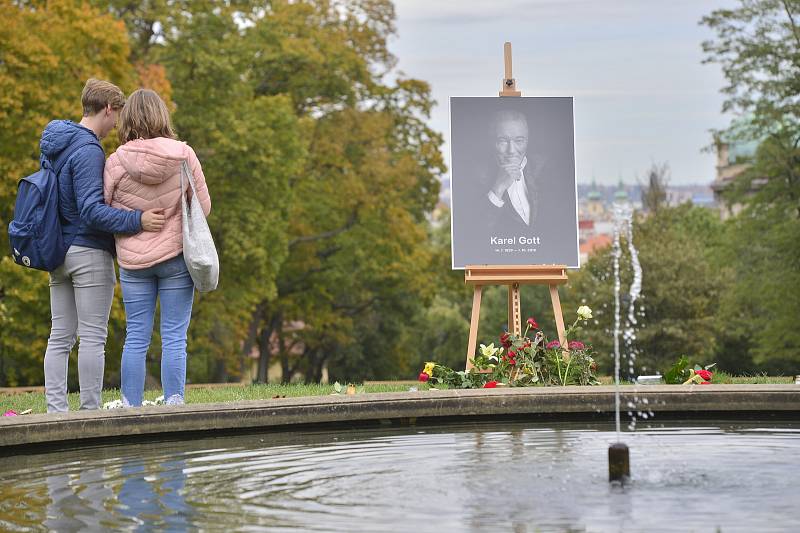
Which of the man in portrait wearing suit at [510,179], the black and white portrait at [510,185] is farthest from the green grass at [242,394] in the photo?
the man in portrait wearing suit at [510,179]

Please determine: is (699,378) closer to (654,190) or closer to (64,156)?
(64,156)

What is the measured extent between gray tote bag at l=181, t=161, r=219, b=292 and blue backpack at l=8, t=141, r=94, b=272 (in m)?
0.73

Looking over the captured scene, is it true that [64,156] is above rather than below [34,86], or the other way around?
below

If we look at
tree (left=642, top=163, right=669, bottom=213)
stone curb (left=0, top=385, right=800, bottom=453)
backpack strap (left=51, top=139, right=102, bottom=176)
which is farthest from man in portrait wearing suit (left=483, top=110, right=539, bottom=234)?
tree (left=642, top=163, right=669, bottom=213)

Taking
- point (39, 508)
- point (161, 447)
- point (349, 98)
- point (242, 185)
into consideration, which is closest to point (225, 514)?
point (39, 508)

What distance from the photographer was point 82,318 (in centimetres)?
873


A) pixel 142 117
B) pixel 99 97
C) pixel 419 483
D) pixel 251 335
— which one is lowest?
pixel 419 483

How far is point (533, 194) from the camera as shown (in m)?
14.7

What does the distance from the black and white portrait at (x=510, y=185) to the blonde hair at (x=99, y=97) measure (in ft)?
20.1

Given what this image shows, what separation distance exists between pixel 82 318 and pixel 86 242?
0.46 meters

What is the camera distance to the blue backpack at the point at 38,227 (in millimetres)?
8570

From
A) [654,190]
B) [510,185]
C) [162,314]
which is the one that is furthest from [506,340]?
[654,190]

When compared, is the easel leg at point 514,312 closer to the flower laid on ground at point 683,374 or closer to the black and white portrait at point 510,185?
the black and white portrait at point 510,185

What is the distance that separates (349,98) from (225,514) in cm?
3942
